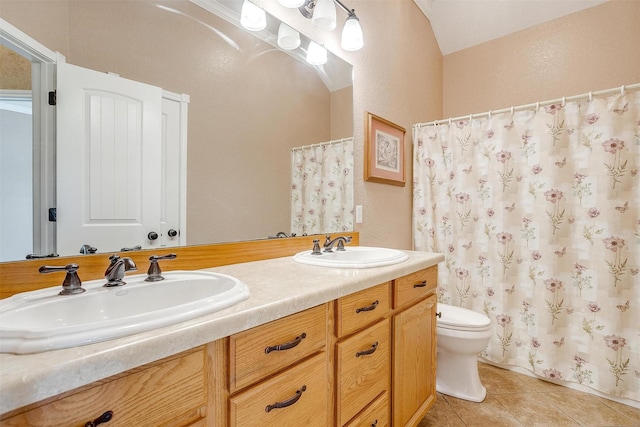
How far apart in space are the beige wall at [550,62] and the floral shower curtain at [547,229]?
2.54 ft

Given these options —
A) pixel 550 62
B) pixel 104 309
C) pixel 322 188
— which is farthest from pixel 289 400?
pixel 550 62

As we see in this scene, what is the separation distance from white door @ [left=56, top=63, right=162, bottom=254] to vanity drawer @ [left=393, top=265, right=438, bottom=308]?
0.92 metres

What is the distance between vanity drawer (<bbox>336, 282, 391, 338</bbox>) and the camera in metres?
0.95

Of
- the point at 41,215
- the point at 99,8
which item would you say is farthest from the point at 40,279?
the point at 99,8

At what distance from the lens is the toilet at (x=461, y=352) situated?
1714mm

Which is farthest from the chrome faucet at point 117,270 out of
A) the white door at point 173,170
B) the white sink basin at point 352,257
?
the white sink basin at point 352,257

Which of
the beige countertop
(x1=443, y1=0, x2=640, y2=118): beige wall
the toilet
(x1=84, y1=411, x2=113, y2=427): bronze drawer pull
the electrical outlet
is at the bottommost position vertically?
the toilet

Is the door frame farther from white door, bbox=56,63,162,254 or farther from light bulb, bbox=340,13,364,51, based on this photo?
light bulb, bbox=340,13,364,51

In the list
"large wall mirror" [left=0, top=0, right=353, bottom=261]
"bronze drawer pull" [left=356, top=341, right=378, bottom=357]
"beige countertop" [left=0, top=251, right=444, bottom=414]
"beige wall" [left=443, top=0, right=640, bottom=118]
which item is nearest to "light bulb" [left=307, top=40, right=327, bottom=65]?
"large wall mirror" [left=0, top=0, right=353, bottom=261]

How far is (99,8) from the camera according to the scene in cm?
90

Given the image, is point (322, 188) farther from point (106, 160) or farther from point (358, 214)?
point (106, 160)

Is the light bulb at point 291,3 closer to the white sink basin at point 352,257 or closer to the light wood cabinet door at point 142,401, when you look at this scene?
the white sink basin at point 352,257

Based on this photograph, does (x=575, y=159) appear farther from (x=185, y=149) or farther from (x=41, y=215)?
(x=41, y=215)

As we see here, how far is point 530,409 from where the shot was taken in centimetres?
169
